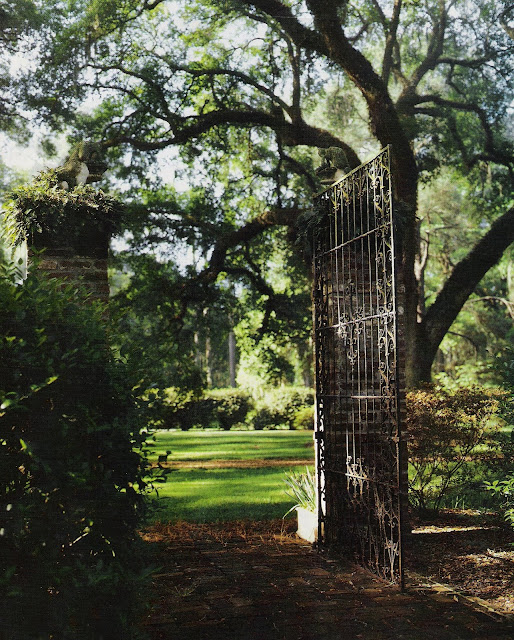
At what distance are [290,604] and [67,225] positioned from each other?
3185mm

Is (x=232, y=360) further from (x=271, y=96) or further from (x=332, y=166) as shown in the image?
(x=332, y=166)

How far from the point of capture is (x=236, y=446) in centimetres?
1502

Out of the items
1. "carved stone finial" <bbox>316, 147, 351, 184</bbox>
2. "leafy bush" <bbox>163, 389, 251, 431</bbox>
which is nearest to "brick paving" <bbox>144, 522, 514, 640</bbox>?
"carved stone finial" <bbox>316, 147, 351, 184</bbox>

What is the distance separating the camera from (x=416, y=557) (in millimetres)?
5453

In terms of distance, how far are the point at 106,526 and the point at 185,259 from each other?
1077cm

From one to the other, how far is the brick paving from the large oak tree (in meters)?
5.72

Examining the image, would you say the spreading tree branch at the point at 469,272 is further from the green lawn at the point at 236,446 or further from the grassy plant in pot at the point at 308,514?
the grassy plant in pot at the point at 308,514

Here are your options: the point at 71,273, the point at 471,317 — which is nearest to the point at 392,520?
the point at 71,273

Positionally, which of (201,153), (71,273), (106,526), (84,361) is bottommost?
(106,526)

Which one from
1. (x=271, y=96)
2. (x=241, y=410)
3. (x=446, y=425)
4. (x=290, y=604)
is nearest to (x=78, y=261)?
(x=290, y=604)

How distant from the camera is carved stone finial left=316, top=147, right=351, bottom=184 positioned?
5.88m

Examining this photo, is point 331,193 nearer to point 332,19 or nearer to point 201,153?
point 332,19

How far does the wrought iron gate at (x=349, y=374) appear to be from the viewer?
5.18m

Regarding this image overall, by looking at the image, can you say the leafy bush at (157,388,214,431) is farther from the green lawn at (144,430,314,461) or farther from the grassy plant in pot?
the grassy plant in pot
